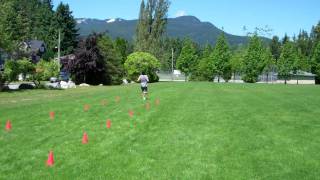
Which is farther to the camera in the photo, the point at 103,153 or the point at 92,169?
the point at 103,153

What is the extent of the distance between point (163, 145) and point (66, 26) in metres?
99.9

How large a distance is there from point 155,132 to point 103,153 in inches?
136

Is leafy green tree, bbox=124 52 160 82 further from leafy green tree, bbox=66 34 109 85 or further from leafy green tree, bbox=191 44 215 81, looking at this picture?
leafy green tree, bbox=191 44 215 81

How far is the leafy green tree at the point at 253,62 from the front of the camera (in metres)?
83.5

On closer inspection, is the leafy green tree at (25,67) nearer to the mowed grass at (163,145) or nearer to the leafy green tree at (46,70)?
the leafy green tree at (46,70)

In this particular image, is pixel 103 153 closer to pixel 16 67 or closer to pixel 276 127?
pixel 276 127

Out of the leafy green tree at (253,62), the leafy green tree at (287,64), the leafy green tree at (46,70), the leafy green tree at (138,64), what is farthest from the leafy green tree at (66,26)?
the leafy green tree at (46,70)

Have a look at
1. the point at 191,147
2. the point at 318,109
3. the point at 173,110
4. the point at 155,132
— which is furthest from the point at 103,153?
the point at 318,109

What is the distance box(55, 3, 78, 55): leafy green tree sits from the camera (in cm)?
10781

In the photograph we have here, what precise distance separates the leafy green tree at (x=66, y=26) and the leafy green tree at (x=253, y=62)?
136 feet

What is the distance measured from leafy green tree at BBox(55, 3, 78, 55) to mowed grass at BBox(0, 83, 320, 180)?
87.7 metres

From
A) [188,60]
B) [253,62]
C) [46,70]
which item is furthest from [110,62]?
[188,60]

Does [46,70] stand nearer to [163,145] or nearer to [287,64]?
[163,145]

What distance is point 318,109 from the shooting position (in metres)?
23.9
